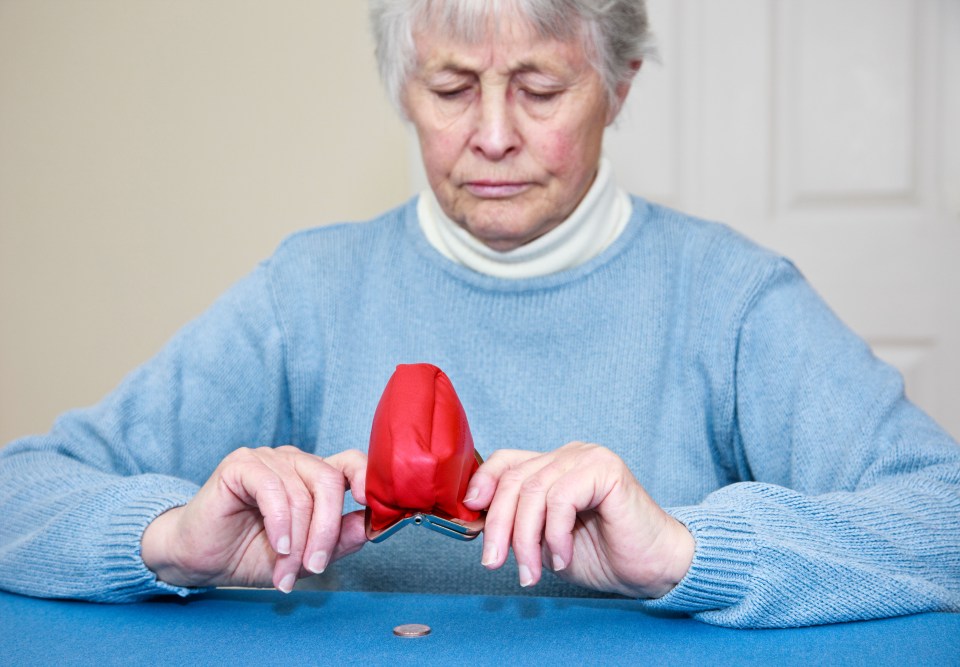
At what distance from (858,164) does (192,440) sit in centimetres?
165

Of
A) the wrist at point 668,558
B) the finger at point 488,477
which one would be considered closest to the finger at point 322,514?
the finger at point 488,477

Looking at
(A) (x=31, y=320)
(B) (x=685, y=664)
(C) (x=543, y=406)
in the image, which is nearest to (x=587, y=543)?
(B) (x=685, y=664)

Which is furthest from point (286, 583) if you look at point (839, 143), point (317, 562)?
point (839, 143)

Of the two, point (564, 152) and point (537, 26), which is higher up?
point (537, 26)

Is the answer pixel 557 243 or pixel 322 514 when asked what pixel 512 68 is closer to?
pixel 557 243

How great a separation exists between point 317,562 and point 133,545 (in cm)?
21

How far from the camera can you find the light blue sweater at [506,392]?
1.11 metres

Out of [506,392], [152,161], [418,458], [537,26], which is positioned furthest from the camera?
[152,161]

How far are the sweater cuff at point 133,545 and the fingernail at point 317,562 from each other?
0.17 m

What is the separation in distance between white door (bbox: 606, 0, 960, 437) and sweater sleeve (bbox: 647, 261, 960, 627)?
1.06 metres

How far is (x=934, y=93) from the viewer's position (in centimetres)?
232

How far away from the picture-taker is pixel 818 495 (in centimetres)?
114

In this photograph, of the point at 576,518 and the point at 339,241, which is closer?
the point at 576,518

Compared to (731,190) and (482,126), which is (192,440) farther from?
(731,190)
